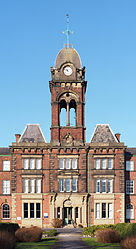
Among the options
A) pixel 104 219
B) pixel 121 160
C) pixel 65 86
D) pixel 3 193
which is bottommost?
pixel 104 219

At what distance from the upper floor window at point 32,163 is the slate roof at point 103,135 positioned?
28.3 ft

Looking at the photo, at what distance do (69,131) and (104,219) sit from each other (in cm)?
1392

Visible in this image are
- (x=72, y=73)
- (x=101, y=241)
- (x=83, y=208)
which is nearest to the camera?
(x=101, y=241)

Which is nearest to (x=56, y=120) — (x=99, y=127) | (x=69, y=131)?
(x=69, y=131)

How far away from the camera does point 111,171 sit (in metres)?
56.8

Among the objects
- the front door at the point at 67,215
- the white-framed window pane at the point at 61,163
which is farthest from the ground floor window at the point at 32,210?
the white-framed window pane at the point at 61,163

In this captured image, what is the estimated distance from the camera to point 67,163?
56.8 metres

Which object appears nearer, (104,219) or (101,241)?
(101,241)

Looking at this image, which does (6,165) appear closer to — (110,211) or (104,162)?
(104,162)

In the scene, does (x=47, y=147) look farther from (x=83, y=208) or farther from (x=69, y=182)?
(x=83, y=208)

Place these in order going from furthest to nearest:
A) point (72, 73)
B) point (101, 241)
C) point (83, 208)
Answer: point (72, 73) < point (83, 208) < point (101, 241)

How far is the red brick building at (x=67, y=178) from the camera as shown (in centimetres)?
5588

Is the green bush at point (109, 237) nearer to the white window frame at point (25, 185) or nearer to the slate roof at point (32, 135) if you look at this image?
the white window frame at point (25, 185)

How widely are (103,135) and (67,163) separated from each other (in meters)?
7.25
